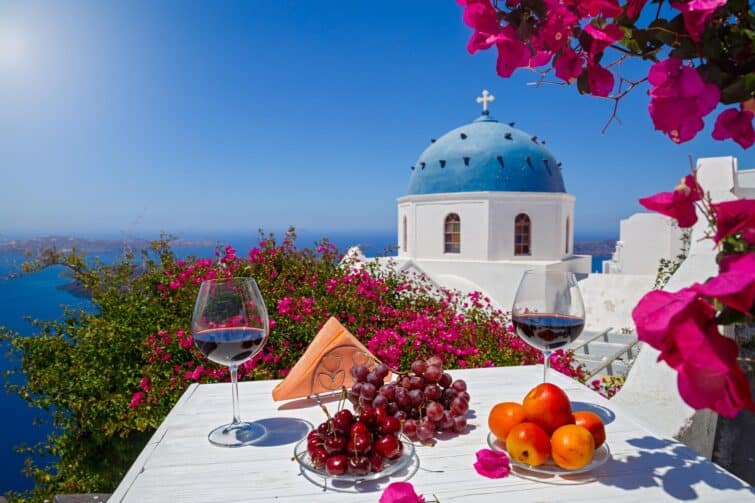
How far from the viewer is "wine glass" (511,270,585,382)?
5.17 feet

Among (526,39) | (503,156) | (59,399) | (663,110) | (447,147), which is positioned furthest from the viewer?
(447,147)

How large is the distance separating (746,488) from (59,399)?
513 centimetres

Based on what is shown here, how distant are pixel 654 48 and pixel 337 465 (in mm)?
1161

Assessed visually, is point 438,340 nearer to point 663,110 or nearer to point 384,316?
point 384,316

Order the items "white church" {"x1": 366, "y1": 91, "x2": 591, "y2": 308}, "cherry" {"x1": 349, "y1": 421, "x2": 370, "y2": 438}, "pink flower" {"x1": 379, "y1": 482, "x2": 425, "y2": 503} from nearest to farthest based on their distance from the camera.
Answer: "pink flower" {"x1": 379, "y1": 482, "x2": 425, "y2": 503}
"cherry" {"x1": 349, "y1": 421, "x2": 370, "y2": 438}
"white church" {"x1": 366, "y1": 91, "x2": 591, "y2": 308}

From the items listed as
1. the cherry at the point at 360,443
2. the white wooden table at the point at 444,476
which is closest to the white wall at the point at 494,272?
the white wooden table at the point at 444,476

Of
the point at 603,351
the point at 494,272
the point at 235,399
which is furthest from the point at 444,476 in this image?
the point at 494,272

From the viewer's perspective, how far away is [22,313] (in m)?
4.95

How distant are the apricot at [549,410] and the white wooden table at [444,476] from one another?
149mm

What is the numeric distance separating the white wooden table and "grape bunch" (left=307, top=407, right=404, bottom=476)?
5 centimetres

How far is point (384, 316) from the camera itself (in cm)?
530

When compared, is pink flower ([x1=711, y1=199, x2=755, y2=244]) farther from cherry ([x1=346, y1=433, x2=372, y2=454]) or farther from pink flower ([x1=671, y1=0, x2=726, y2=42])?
cherry ([x1=346, y1=433, x2=372, y2=454])

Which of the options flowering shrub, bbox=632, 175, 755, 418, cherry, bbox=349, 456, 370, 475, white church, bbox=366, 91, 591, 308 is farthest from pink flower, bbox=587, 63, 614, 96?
white church, bbox=366, 91, 591, 308

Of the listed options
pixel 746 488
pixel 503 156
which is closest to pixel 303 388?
pixel 746 488
